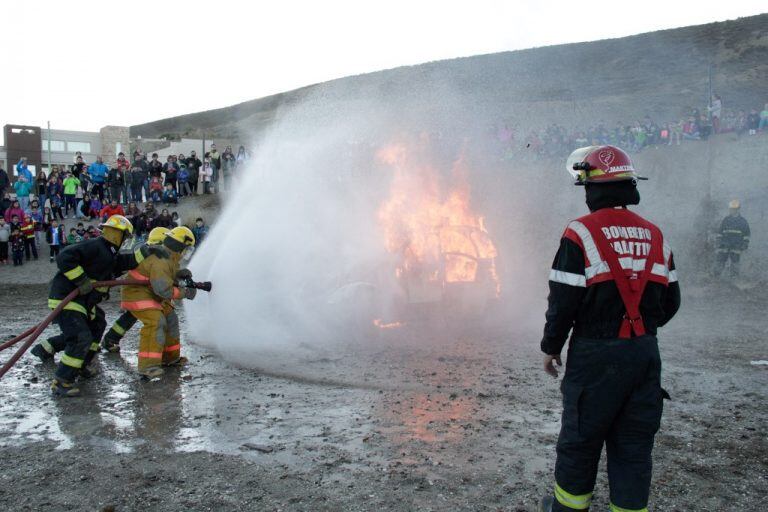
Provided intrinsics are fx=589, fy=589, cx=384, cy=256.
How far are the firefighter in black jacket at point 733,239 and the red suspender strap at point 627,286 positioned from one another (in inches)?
490

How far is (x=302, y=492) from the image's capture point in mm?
3939

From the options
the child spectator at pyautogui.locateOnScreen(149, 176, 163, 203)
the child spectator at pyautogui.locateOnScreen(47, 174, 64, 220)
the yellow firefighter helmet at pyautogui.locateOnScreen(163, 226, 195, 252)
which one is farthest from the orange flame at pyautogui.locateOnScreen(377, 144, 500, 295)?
the child spectator at pyautogui.locateOnScreen(47, 174, 64, 220)

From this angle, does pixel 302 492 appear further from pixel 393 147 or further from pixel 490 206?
pixel 490 206

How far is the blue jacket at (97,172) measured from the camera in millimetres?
20625

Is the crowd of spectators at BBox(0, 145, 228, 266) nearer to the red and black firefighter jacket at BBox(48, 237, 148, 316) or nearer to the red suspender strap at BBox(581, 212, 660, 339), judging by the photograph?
the red and black firefighter jacket at BBox(48, 237, 148, 316)

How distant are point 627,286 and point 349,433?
282cm

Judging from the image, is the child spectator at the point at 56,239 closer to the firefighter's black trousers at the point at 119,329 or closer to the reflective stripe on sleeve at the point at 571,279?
the firefighter's black trousers at the point at 119,329

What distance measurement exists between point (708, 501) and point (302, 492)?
8.55 ft

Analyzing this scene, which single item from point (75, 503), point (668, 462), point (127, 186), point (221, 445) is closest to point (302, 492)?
point (221, 445)

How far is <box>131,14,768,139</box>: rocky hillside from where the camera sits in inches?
1319

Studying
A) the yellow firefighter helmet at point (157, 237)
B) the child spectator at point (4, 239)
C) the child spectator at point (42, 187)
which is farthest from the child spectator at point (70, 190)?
the yellow firefighter helmet at point (157, 237)

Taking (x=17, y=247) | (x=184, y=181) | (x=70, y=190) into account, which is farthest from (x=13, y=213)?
(x=184, y=181)

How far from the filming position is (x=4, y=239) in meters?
16.8

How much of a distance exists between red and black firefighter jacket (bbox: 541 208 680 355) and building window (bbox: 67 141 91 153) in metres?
40.2
